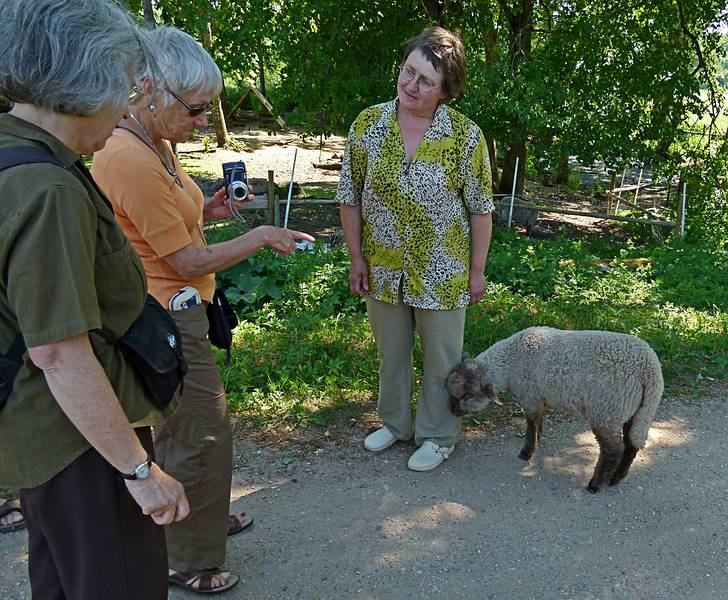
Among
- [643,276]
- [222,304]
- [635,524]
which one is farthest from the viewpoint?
[643,276]

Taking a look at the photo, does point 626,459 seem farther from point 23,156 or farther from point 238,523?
point 23,156

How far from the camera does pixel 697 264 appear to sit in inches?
309

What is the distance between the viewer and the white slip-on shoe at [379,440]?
4.13 m

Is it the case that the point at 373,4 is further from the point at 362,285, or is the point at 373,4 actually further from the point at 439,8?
the point at 362,285

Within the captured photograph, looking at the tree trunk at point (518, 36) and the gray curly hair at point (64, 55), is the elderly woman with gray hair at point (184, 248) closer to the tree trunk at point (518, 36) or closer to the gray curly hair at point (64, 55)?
Result: the gray curly hair at point (64, 55)

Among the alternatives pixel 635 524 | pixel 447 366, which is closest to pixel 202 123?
pixel 447 366

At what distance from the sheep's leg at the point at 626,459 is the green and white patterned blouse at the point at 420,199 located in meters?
1.19

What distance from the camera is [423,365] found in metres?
3.99

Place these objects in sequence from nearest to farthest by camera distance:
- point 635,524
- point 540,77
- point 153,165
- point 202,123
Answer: point 153,165
point 202,123
point 635,524
point 540,77

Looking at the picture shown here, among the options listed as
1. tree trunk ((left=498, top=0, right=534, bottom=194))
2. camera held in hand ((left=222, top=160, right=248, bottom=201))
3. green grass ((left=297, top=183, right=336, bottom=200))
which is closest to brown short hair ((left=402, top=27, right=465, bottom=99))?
camera held in hand ((left=222, top=160, right=248, bottom=201))

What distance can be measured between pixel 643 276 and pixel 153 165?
6604 millimetres

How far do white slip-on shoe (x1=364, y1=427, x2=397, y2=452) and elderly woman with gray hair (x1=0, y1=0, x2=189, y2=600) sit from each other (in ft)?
7.58

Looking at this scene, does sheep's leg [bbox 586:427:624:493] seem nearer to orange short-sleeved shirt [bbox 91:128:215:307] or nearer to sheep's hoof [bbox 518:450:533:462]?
sheep's hoof [bbox 518:450:533:462]

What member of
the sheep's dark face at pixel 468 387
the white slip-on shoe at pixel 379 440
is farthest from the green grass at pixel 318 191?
the sheep's dark face at pixel 468 387
